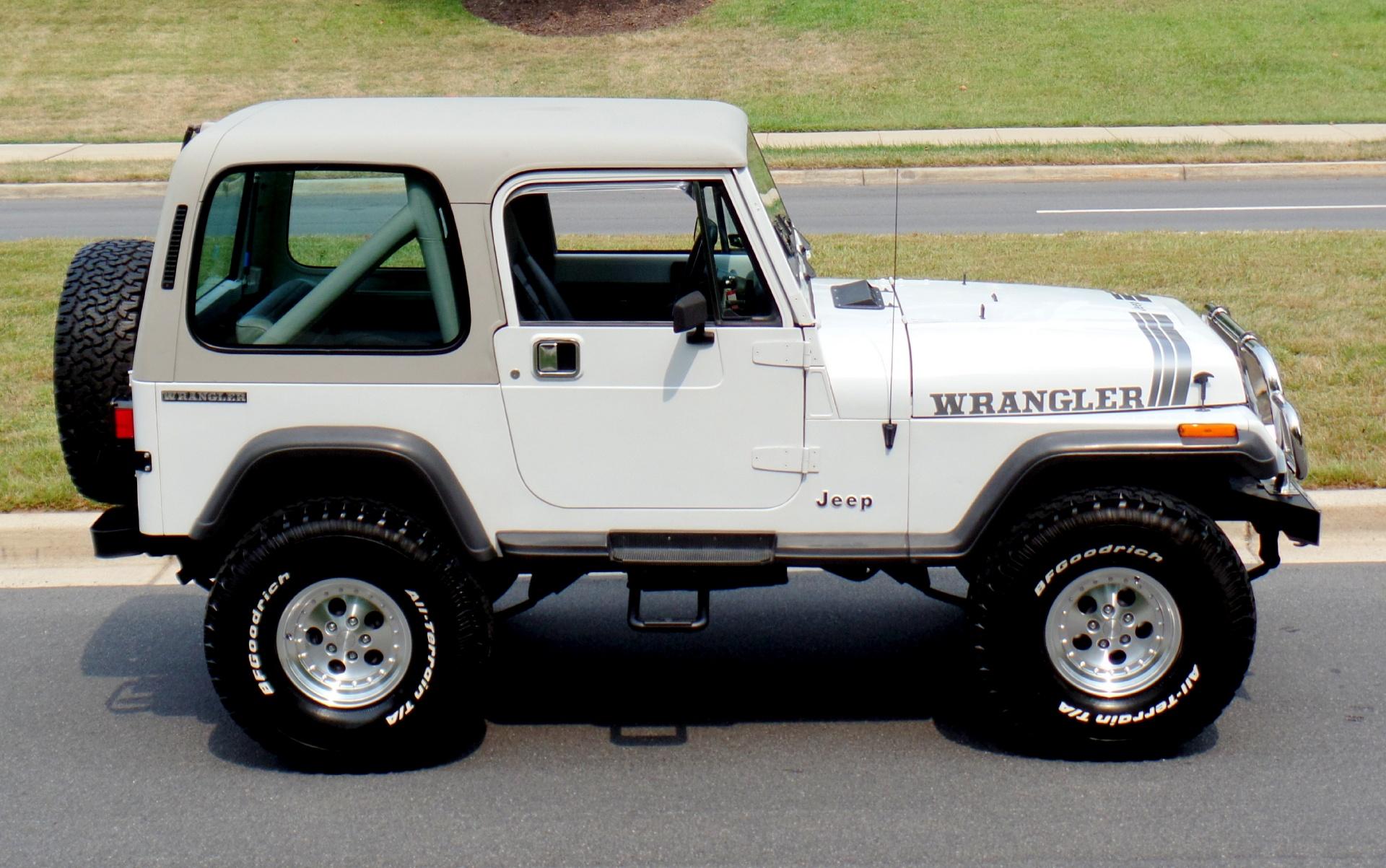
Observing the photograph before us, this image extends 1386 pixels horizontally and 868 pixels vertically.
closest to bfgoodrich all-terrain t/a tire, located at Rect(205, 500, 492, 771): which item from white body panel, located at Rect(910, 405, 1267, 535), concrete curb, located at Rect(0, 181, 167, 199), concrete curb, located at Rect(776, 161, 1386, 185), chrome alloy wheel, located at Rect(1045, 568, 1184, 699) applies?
white body panel, located at Rect(910, 405, 1267, 535)

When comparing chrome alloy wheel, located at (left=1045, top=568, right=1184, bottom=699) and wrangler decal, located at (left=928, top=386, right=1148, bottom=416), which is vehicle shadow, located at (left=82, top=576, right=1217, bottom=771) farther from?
wrangler decal, located at (left=928, top=386, right=1148, bottom=416)

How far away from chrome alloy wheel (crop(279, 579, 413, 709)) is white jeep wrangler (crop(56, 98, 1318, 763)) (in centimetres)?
1

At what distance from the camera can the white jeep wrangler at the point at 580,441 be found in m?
4.29

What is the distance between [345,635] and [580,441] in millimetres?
969

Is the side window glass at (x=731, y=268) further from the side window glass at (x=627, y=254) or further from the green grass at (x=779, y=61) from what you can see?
the green grass at (x=779, y=61)

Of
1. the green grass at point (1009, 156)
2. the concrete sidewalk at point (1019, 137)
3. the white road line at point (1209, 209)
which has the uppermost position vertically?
the concrete sidewalk at point (1019, 137)

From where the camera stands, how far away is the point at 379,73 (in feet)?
79.2

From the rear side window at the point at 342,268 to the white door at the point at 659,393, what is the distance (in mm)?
239

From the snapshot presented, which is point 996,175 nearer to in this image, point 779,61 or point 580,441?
point 779,61

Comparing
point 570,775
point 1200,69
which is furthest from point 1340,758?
point 1200,69

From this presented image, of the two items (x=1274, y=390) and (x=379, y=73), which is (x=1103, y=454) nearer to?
(x=1274, y=390)

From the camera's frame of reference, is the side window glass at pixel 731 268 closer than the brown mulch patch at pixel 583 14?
Yes

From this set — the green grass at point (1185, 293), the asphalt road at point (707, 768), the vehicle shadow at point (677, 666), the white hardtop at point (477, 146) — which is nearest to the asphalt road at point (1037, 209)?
the green grass at point (1185, 293)

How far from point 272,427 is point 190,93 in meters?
21.0
